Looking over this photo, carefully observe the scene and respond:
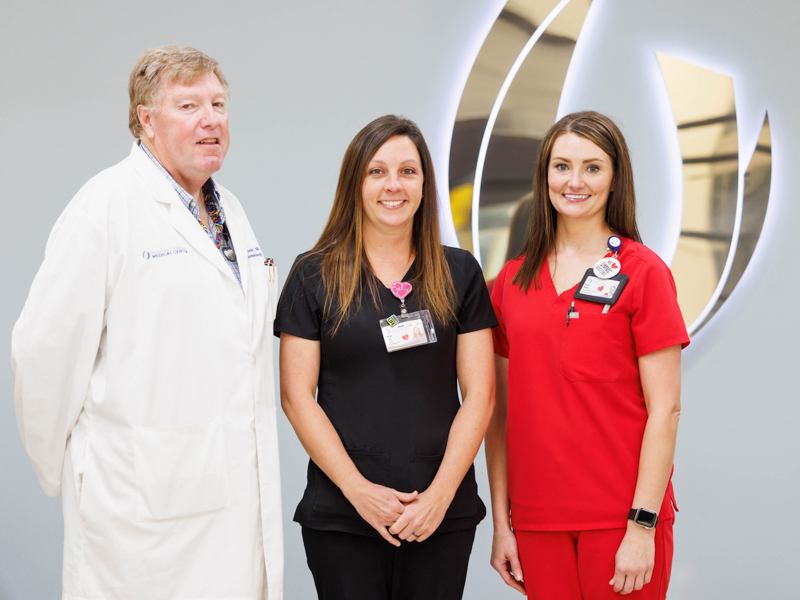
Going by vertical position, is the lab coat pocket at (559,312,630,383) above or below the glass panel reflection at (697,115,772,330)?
below

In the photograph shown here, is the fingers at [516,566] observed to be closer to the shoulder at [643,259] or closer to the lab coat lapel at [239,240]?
the shoulder at [643,259]

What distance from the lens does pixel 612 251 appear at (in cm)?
159

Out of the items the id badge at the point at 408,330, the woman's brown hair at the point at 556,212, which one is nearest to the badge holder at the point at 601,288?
the woman's brown hair at the point at 556,212

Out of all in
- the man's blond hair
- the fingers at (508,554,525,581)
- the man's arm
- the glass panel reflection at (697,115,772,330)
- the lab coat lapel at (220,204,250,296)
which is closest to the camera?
the man's arm

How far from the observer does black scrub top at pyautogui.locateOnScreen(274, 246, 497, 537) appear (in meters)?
1.53

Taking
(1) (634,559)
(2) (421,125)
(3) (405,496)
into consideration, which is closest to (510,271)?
(3) (405,496)

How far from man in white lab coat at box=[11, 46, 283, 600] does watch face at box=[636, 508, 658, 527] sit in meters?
0.85

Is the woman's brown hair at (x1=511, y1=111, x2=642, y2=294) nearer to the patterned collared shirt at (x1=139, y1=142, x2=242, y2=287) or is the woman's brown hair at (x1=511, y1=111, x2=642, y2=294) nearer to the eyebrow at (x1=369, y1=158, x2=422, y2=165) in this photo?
the eyebrow at (x1=369, y1=158, x2=422, y2=165)

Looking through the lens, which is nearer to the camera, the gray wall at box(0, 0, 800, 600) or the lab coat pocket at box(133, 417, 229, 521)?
the lab coat pocket at box(133, 417, 229, 521)

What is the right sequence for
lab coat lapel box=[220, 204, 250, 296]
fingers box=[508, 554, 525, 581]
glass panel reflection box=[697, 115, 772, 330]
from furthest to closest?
glass panel reflection box=[697, 115, 772, 330] → fingers box=[508, 554, 525, 581] → lab coat lapel box=[220, 204, 250, 296]

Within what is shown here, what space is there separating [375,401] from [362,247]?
0.39m

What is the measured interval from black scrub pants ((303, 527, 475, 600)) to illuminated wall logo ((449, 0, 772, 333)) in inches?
58.6

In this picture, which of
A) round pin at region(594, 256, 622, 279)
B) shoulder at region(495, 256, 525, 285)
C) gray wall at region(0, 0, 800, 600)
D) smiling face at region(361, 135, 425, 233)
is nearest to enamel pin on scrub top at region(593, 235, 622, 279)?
round pin at region(594, 256, 622, 279)

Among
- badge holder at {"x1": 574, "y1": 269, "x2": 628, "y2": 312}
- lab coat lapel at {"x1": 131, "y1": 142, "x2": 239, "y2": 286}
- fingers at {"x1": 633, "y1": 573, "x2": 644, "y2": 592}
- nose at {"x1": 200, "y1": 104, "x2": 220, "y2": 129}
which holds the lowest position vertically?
fingers at {"x1": 633, "y1": 573, "x2": 644, "y2": 592}
